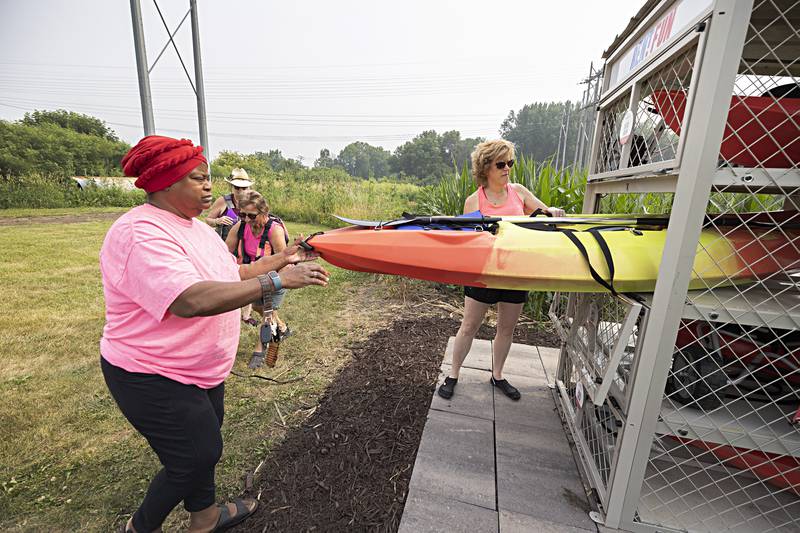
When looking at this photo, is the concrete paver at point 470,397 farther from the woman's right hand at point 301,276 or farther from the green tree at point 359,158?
the green tree at point 359,158

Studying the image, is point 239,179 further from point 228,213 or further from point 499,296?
point 499,296

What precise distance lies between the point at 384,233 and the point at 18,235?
1336cm

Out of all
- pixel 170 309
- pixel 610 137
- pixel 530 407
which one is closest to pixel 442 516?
pixel 530 407

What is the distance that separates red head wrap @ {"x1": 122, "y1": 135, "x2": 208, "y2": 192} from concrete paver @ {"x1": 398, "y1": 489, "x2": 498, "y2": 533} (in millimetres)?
2005

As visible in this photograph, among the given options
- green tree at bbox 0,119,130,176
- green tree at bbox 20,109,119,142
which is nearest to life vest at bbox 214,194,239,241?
green tree at bbox 0,119,130,176

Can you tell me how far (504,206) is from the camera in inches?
114

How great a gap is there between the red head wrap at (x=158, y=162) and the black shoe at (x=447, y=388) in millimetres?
2437

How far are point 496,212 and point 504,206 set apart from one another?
0.10m

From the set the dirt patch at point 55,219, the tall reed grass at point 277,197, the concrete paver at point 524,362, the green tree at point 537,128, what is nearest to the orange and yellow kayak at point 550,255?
the concrete paver at point 524,362

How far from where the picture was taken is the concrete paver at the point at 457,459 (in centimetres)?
213

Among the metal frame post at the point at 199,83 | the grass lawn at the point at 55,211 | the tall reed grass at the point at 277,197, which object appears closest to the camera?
the metal frame post at the point at 199,83

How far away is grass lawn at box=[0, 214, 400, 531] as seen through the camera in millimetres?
2196

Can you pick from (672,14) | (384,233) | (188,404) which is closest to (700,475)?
(384,233)

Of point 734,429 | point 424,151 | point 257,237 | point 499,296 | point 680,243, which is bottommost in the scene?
point 734,429
